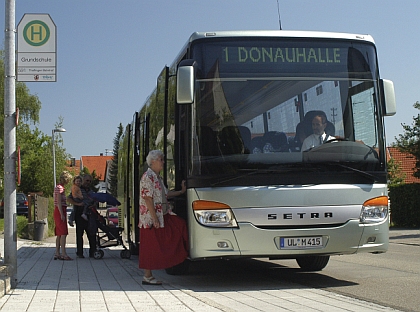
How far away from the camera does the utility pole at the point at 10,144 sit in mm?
9344

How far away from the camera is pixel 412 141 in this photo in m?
36.7

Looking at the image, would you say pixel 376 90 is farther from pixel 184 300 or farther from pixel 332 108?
pixel 184 300

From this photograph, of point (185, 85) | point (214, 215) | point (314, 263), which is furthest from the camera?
point (314, 263)

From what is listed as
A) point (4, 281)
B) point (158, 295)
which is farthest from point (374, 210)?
point (4, 281)

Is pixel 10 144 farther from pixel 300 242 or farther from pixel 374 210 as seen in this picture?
pixel 374 210

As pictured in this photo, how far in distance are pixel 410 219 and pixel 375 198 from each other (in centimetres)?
2660

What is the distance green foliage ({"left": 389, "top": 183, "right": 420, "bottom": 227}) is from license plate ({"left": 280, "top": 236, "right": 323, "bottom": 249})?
26789 mm

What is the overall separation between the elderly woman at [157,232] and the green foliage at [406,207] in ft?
88.7

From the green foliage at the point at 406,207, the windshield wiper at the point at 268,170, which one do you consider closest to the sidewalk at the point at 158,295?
the windshield wiper at the point at 268,170

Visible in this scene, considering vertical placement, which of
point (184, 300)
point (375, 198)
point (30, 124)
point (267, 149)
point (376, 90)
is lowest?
point (184, 300)

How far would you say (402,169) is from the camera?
57812mm

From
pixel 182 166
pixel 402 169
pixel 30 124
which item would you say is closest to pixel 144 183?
pixel 182 166

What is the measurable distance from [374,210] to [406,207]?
87.1 ft

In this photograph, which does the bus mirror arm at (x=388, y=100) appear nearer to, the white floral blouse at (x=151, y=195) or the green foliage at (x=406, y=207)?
the white floral blouse at (x=151, y=195)
